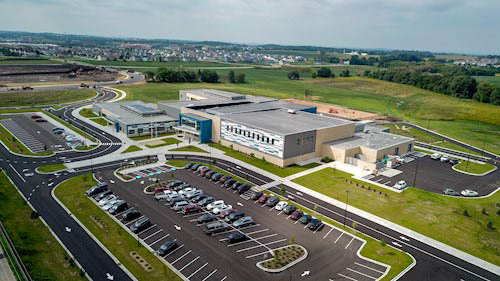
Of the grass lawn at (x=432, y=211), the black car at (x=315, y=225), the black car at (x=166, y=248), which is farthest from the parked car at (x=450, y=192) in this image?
the black car at (x=166, y=248)

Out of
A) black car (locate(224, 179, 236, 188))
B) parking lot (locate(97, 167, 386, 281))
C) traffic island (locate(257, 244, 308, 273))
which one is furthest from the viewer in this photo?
black car (locate(224, 179, 236, 188))

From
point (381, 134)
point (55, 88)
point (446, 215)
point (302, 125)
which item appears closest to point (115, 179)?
point (302, 125)

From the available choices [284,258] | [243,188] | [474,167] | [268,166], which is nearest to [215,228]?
[284,258]

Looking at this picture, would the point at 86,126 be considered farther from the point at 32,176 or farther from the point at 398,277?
the point at 398,277

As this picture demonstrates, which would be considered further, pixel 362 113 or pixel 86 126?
pixel 362 113

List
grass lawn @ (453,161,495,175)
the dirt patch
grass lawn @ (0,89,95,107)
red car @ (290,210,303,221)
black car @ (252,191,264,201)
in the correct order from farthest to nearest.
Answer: the dirt patch → grass lawn @ (0,89,95,107) → grass lawn @ (453,161,495,175) → black car @ (252,191,264,201) → red car @ (290,210,303,221)

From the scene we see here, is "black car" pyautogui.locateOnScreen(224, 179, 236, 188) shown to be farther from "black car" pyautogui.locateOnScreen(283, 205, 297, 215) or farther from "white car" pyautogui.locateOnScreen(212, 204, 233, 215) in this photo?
"black car" pyautogui.locateOnScreen(283, 205, 297, 215)

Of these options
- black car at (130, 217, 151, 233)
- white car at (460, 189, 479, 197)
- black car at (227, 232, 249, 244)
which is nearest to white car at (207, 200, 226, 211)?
black car at (227, 232, 249, 244)
